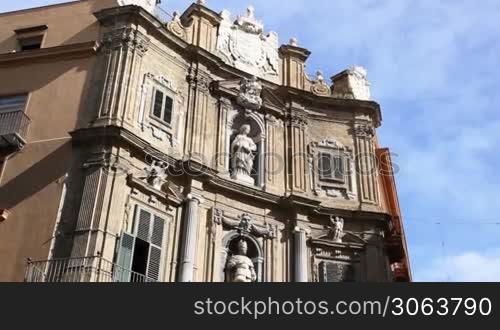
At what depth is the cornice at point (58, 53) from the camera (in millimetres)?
18062

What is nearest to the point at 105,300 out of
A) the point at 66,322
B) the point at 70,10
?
the point at 66,322

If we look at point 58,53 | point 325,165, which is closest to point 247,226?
point 325,165

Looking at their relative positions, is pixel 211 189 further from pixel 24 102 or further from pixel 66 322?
pixel 66 322

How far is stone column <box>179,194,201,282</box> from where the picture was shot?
52.4 ft

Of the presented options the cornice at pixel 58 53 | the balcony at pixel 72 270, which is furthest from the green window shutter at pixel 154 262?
the cornice at pixel 58 53

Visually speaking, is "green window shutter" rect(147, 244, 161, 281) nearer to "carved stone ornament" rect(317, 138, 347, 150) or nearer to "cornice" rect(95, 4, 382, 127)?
"cornice" rect(95, 4, 382, 127)

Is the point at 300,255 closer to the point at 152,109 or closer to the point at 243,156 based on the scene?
the point at 243,156

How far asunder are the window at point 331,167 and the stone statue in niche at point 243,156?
210 cm

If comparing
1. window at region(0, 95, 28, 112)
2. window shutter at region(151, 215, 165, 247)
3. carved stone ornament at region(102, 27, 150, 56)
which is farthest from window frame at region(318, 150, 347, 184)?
window at region(0, 95, 28, 112)

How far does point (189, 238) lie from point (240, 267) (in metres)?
1.58

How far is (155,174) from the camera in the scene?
16.7 meters

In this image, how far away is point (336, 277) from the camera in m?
18.2

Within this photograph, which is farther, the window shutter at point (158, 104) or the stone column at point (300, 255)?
the window shutter at point (158, 104)

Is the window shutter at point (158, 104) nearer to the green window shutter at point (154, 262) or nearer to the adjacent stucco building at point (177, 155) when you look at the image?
the adjacent stucco building at point (177, 155)
